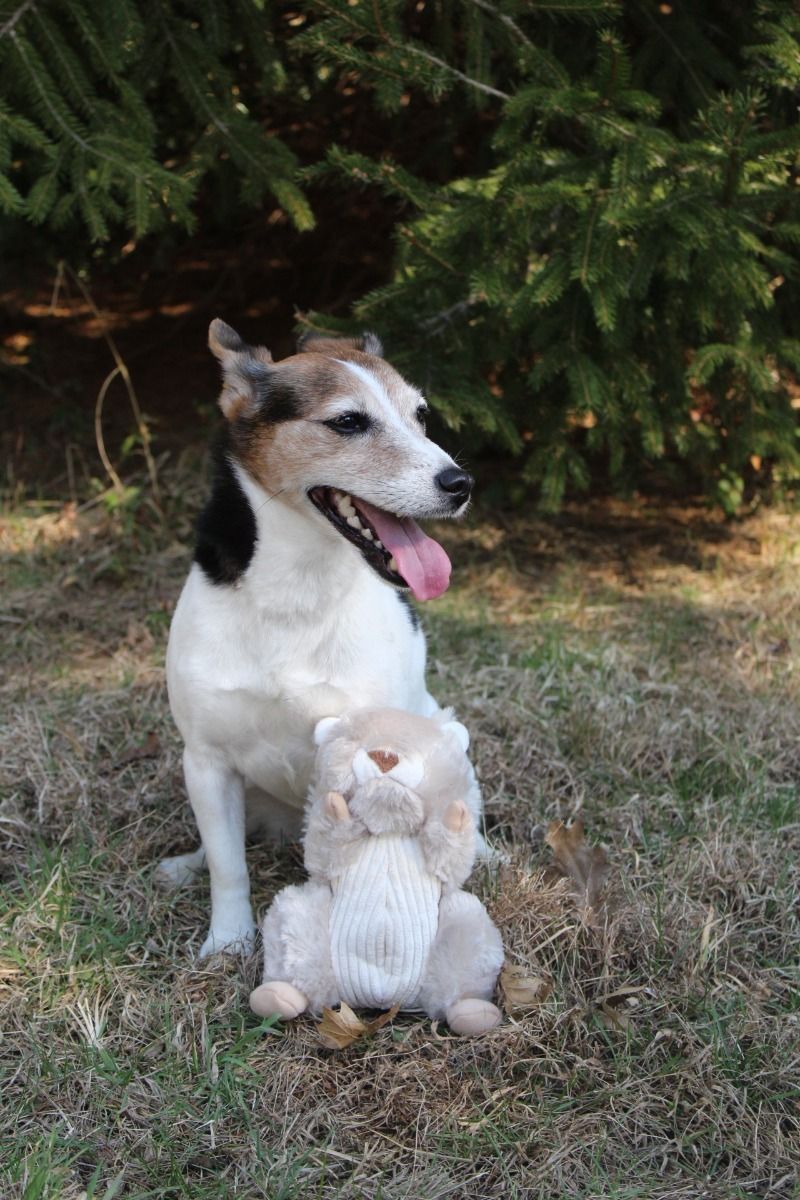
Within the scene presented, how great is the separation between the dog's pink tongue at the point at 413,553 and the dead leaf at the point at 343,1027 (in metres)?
0.97

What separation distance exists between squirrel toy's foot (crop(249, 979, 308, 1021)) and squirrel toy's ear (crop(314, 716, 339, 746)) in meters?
0.57

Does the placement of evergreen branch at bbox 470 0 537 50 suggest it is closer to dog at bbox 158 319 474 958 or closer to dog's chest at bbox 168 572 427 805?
dog at bbox 158 319 474 958

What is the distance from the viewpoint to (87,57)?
4820 mm

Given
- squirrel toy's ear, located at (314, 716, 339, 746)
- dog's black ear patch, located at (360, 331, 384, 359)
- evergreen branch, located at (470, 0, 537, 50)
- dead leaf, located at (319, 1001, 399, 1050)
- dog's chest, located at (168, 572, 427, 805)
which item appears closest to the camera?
dead leaf, located at (319, 1001, 399, 1050)

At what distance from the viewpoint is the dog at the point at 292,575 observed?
9.62 feet

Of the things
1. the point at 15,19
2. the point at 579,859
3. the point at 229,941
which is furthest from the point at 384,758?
the point at 15,19

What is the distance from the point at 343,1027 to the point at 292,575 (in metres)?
1.09

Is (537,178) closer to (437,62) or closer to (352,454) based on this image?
(437,62)

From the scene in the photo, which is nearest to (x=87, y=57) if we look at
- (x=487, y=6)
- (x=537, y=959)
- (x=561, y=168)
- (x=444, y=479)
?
(x=487, y=6)

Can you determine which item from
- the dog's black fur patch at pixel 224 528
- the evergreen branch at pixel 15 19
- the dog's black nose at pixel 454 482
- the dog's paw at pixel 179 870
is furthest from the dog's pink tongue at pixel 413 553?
the evergreen branch at pixel 15 19

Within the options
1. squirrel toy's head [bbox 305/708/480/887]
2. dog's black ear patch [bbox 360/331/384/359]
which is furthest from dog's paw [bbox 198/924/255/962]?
dog's black ear patch [bbox 360/331/384/359]

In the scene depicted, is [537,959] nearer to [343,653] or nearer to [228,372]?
[343,653]

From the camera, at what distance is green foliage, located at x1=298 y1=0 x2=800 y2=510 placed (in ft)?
14.2

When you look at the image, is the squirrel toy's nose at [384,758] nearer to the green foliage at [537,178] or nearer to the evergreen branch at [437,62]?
the green foliage at [537,178]
